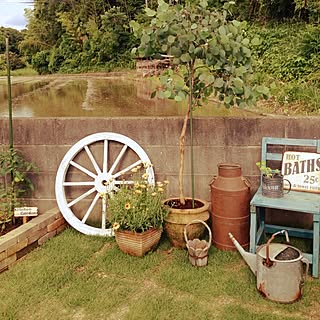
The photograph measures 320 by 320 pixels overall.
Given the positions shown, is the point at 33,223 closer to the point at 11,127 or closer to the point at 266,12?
the point at 11,127

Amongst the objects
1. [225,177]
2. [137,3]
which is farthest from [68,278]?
[137,3]

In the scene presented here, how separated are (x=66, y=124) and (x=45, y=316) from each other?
1544mm

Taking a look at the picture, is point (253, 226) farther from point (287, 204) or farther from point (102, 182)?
point (102, 182)

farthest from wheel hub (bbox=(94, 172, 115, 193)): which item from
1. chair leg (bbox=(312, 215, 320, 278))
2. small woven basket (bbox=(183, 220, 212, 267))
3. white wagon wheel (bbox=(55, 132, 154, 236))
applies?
chair leg (bbox=(312, 215, 320, 278))

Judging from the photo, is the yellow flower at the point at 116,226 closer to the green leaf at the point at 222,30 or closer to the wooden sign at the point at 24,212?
the wooden sign at the point at 24,212

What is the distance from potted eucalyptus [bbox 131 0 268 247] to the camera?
2.38m

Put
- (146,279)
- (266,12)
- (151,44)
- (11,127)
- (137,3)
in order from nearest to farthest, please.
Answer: (146,279) < (151,44) < (11,127) < (266,12) < (137,3)

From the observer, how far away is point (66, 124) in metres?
3.03

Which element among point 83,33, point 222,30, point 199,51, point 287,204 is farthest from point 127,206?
point 83,33

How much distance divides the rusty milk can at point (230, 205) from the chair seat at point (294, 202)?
0.14 meters

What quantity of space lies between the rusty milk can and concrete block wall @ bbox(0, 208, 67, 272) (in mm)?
1223

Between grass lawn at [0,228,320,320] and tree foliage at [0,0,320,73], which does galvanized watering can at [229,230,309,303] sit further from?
tree foliage at [0,0,320,73]

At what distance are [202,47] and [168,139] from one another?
0.80 meters

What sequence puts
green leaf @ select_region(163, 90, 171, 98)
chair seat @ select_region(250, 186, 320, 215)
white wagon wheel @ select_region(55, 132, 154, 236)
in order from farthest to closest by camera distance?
white wagon wheel @ select_region(55, 132, 154, 236), green leaf @ select_region(163, 90, 171, 98), chair seat @ select_region(250, 186, 320, 215)
